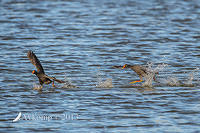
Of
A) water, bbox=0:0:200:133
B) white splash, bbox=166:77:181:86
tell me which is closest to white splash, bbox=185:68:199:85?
water, bbox=0:0:200:133

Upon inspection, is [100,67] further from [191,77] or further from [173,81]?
[191,77]

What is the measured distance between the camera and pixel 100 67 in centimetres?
2103

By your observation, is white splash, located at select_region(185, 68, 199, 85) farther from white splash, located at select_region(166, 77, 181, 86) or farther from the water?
white splash, located at select_region(166, 77, 181, 86)

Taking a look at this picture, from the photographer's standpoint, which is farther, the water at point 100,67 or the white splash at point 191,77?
the white splash at point 191,77

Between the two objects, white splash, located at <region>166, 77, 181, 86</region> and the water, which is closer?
the water

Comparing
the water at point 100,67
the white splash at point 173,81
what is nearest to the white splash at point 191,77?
the water at point 100,67

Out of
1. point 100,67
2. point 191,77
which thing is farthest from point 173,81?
point 100,67

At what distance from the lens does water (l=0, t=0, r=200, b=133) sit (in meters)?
13.6

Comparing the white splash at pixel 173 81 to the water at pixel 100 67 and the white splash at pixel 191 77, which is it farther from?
the white splash at pixel 191 77

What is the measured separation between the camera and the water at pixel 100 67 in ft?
44.8

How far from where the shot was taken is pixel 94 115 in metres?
14.0

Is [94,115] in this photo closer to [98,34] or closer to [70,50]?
[70,50]

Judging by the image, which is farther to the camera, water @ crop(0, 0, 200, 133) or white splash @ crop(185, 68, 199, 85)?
white splash @ crop(185, 68, 199, 85)

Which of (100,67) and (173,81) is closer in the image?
(173,81)
